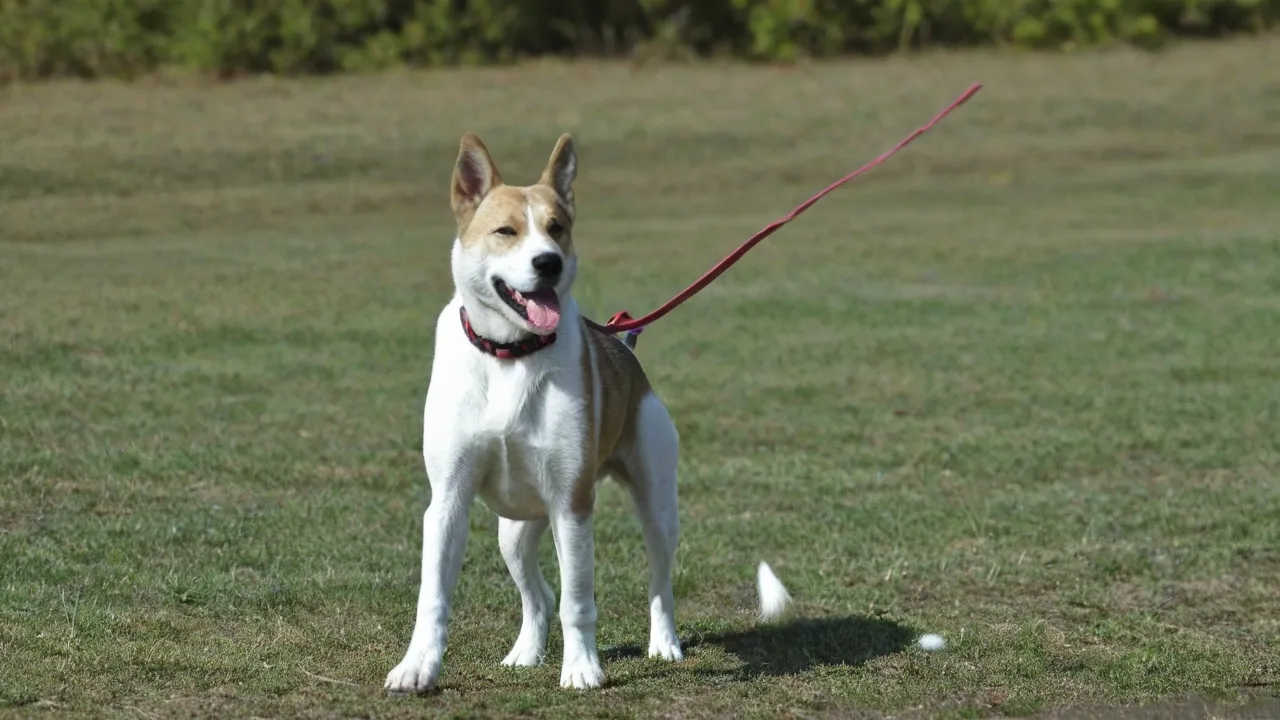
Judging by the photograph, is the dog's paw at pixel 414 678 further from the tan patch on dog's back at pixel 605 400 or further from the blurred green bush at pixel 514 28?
the blurred green bush at pixel 514 28

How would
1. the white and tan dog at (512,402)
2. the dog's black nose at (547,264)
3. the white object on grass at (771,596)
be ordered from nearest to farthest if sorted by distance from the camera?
the dog's black nose at (547,264), the white and tan dog at (512,402), the white object on grass at (771,596)

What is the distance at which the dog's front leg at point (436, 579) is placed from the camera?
6.41 m

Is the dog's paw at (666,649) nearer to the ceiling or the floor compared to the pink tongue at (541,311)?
nearer to the floor

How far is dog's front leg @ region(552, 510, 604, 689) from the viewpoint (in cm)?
665

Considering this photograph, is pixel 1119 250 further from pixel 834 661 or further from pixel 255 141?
pixel 834 661

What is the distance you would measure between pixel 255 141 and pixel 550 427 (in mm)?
20039

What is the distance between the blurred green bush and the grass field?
1.65 meters

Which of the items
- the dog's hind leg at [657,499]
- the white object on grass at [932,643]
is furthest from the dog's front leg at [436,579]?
the white object on grass at [932,643]

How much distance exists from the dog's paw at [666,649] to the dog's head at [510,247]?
5.15 ft

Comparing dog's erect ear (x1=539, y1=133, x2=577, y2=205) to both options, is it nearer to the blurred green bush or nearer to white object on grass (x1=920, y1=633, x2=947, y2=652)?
white object on grass (x1=920, y1=633, x2=947, y2=652)

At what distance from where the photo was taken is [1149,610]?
336 inches

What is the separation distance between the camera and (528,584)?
727 cm

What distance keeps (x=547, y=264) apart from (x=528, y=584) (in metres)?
1.50

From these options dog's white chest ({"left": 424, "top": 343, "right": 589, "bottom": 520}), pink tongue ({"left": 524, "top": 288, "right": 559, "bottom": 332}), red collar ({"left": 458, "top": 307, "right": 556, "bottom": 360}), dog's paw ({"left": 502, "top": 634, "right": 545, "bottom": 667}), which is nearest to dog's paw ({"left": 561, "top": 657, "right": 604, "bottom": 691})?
dog's paw ({"left": 502, "top": 634, "right": 545, "bottom": 667})
